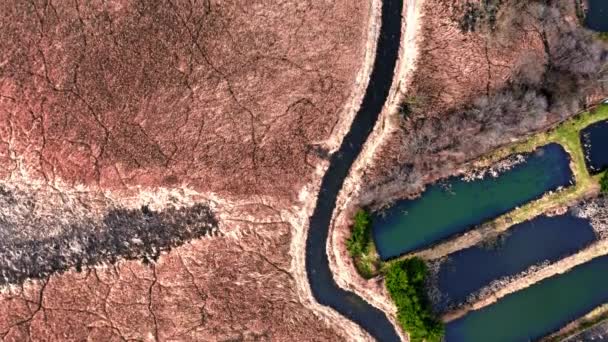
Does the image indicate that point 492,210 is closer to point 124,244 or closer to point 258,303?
point 258,303

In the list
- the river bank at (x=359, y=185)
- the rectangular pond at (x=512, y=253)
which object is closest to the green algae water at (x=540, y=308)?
the rectangular pond at (x=512, y=253)

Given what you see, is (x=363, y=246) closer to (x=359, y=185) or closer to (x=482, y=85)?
(x=359, y=185)

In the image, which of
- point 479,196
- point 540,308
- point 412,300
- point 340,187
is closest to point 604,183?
point 479,196

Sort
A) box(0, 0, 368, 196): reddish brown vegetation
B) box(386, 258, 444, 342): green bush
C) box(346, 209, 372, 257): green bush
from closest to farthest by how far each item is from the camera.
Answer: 1. box(0, 0, 368, 196): reddish brown vegetation
2. box(386, 258, 444, 342): green bush
3. box(346, 209, 372, 257): green bush

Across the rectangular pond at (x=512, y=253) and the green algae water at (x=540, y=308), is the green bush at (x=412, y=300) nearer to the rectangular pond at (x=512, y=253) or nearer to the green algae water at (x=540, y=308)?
the rectangular pond at (x=512, y=253)

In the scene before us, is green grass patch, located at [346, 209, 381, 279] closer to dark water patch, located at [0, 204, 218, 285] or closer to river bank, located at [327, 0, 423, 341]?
river bank, located at [327, 0, 423, 341]

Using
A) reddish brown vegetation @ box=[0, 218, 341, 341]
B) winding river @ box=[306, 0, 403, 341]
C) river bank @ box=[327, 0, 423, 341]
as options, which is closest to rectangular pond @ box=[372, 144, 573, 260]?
river bank @ box=[327, 0, 423, 341]
